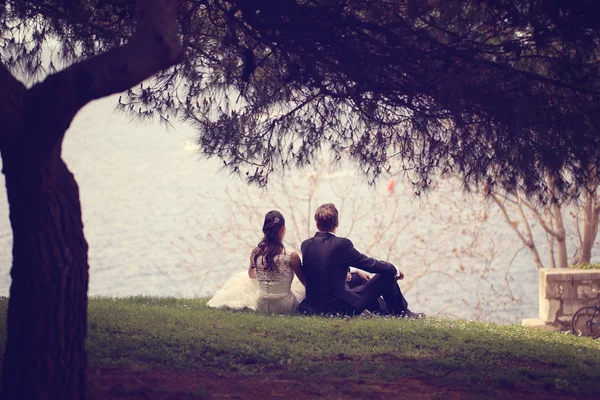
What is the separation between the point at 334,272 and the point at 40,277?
3943 mm

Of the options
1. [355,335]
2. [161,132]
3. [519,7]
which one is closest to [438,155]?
[519,7]

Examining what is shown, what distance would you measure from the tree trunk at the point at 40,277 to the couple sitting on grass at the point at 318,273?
3548 millimetres

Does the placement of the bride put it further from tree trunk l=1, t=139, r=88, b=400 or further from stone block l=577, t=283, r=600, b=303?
stone block l=577, t=283, r=600, b=303

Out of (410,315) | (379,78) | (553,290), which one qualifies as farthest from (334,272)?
(553,290)

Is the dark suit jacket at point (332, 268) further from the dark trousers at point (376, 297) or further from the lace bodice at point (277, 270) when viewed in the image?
the lace bodice at point (277, 270)

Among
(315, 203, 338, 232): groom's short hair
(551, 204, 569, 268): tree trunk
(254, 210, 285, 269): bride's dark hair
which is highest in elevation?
(551, 204, 569, 268): tree trunk

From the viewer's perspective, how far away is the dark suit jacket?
689 centimetres

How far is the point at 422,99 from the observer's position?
5.04m

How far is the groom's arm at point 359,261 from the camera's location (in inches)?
270

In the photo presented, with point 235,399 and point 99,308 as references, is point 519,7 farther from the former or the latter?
point 99,308

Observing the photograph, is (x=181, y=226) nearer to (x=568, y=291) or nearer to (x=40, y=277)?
(x=568, y=291)

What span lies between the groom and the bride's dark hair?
0.27 metres

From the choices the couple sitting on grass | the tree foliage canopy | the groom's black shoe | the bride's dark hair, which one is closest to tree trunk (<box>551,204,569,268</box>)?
the groom's black shoe

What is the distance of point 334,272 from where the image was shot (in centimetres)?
694
